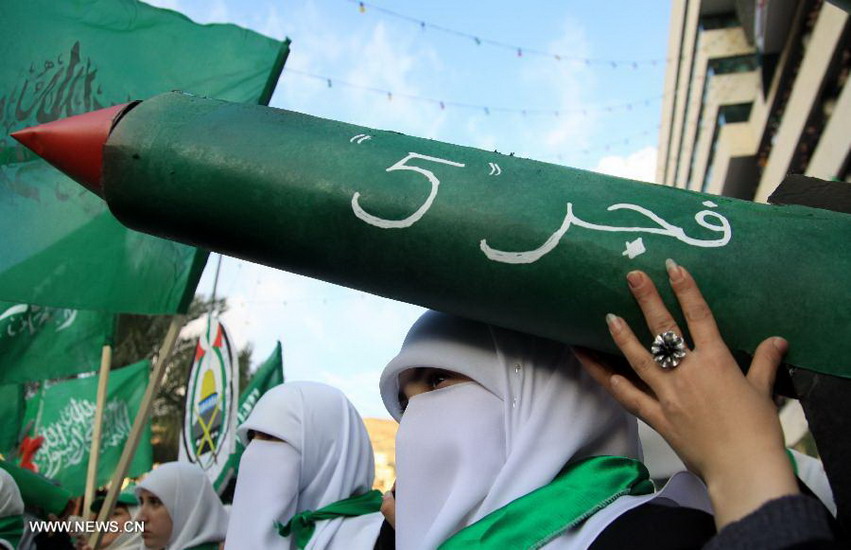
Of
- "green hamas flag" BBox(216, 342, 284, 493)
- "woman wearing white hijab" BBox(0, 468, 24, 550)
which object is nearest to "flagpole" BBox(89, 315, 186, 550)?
"woman wearing white hijab" BBox(0, 468, 24, 550)

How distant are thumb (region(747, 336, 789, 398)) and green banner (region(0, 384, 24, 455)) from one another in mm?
7018

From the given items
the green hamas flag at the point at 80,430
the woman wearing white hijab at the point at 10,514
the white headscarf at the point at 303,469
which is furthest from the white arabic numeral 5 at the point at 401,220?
the green hamas flag at the point at 80,430

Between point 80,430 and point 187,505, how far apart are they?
397 centimetres

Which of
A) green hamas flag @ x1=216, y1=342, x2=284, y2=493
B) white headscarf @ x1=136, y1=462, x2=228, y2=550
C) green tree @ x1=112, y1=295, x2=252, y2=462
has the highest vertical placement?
green tree @ x1=112, y1=295, x2=252, y2=462

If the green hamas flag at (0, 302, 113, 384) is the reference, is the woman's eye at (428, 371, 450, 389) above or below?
below

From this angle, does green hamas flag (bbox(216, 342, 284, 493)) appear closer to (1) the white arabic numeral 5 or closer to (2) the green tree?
(1) the white arabic numeral 5

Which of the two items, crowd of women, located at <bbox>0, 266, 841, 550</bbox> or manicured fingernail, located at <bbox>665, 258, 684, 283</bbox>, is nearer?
crowd of women, located at <bbox>0, 266, 841, 550</bbox>

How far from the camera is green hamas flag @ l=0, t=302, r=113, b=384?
204 inches

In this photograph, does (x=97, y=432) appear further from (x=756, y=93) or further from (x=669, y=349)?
(x=756, y=93)

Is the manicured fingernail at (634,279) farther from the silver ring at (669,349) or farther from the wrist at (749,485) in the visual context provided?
the wrist at (749,485)

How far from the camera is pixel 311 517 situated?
2988 millimetres

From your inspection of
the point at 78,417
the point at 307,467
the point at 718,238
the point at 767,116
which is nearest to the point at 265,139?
the point at 718,238

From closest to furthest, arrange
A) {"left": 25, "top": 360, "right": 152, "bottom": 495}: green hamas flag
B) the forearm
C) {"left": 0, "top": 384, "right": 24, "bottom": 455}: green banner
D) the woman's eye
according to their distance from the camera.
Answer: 1. the forearm
2. the woman's eye
3. {"left": 0, "top": 384, "right": 24, "bottom": 455}: green banner
4. {"left": 25, "top": 360, "right": 152, "bottom": 495}: green hamas flag

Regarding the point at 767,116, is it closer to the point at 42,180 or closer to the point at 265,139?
the point at 42,180
